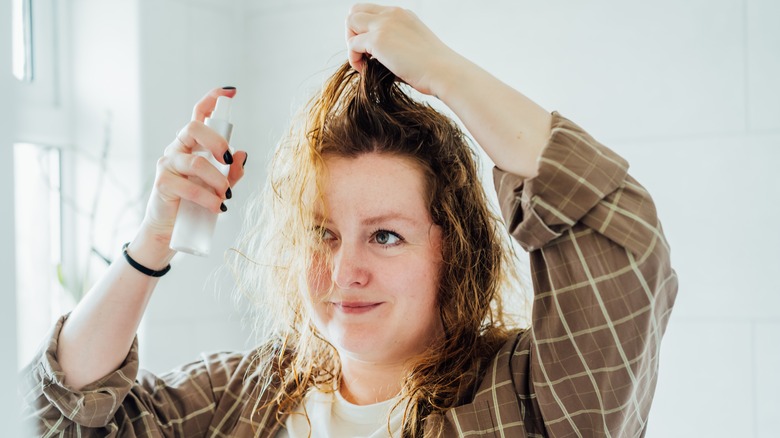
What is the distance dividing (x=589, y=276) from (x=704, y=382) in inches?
31.1

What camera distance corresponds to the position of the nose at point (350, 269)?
861mm

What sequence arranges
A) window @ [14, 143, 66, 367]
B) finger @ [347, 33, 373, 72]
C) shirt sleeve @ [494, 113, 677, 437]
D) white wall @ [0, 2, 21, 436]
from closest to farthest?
white wall @ [0, 2, 21, 436]
shirt sleeve @ [494, 113, 677, 437]
finger @ [347, 33, 373, 72]
window @ [14, 143, 66, 367]

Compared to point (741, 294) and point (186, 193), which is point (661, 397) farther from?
point (186, 193)

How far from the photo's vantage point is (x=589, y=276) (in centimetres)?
74

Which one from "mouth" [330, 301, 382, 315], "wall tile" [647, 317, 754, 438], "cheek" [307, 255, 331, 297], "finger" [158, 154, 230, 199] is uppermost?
"finger" [158, 154, 230, 199]

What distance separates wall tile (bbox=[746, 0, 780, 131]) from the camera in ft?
4.33

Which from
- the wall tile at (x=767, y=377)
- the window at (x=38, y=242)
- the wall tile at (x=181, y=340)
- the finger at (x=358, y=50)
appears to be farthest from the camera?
the wall tile at (x=181, y=340)

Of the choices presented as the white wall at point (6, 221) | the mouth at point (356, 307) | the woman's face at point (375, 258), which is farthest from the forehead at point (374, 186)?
the white wall at point (6, 221)

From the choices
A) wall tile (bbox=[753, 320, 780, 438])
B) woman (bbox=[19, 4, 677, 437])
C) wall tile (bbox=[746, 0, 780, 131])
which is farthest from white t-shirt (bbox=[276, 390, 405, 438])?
wall tile (bbox=[746, 0, 780, 131])

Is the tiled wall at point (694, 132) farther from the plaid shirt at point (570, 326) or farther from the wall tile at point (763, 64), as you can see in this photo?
the plaid shirt at point (570, 326)

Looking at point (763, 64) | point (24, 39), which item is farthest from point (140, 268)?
point (763, 64)

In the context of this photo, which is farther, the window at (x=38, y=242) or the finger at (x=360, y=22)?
the window at (x=38, y=242)

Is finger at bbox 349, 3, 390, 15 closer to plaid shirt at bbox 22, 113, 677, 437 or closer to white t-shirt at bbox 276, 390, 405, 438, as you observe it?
plaid shirt at bbox 22, 113, 677, 437

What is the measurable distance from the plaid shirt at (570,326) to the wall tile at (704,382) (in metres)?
0.59
